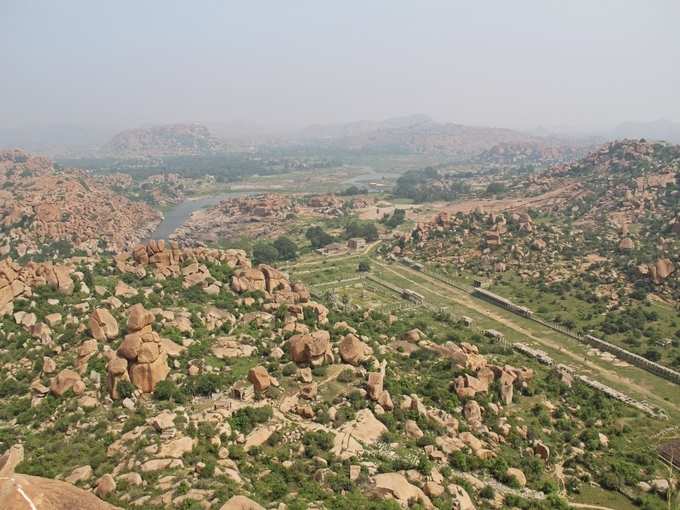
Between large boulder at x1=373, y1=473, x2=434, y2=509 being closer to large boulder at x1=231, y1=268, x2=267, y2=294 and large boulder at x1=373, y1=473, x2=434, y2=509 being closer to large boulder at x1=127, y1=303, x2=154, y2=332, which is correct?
large boulder at x1=127, y1=303, x2=154, y2=332

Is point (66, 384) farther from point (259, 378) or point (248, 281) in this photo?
point (248, 281)

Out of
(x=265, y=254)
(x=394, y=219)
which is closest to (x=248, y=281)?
(x=265, y=254)

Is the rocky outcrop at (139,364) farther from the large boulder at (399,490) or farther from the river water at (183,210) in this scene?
the river water at (183,210)

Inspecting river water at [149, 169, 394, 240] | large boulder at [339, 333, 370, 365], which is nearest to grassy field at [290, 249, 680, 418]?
large boulder at [339, 333, 370, 365]

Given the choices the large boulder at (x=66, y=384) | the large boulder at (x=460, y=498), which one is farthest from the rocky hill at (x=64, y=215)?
the large boulder at (x=460, y=498)

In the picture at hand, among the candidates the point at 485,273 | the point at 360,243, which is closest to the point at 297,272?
the point at 360,243

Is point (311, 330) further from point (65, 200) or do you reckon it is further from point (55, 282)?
point (65, 200)
